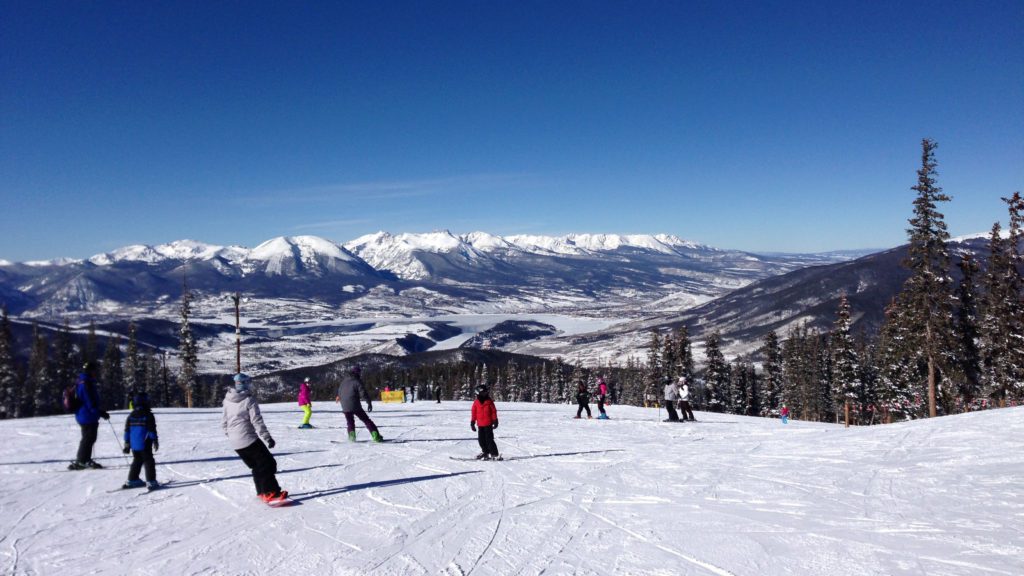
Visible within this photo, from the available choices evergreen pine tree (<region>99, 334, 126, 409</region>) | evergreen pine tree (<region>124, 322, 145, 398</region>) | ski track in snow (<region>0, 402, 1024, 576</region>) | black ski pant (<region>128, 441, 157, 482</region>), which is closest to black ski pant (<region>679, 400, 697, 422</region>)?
ski track in snow (<region>0, 402, 1024, 576</region>)

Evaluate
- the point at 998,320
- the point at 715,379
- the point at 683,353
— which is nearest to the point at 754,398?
the point at 715,379

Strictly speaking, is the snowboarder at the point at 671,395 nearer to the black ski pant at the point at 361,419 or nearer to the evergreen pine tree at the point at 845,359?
the black ski pant at the point at 361,419

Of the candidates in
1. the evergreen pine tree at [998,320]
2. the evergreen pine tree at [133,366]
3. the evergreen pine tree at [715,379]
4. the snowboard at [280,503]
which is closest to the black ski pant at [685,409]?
the snowboard at [280,503]

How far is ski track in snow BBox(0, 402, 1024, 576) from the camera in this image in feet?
21.3

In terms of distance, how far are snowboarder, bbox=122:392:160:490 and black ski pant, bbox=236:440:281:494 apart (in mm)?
1720

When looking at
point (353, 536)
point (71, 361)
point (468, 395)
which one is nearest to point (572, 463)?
point (353, 536)

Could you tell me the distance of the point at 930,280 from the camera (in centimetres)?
3003

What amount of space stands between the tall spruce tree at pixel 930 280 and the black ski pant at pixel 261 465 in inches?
1306

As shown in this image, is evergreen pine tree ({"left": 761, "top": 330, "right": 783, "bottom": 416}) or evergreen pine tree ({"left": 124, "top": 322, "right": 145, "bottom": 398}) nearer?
evergreen pine tree ({"left": 761, "top": 330, "right": 783, "bottom": 416})

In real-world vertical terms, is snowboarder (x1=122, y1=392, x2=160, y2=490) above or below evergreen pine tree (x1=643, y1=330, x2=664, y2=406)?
above

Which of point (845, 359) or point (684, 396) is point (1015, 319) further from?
point (684, 396)

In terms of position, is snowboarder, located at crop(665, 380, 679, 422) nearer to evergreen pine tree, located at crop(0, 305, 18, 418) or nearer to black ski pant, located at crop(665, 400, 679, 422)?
black ski pant, located at crop(665, 400, 679, 422)

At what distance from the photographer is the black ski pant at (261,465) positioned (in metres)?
8.47

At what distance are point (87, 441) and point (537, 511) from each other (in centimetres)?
916
